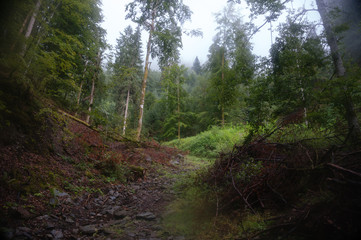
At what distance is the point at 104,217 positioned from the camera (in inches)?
122

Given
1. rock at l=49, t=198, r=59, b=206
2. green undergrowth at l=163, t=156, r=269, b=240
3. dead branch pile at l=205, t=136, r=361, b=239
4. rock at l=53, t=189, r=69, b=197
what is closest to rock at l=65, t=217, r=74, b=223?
rock at l=49, t=198, r=59, b=206

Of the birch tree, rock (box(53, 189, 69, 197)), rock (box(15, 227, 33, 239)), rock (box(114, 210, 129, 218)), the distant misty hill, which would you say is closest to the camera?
rock (box(15, 227, 33, 239))

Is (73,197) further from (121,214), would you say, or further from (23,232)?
(23,232)

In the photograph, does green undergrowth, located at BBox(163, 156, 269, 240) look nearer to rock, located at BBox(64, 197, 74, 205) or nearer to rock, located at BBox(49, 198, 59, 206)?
rock, located at BBox(64, 197, 74, 205)

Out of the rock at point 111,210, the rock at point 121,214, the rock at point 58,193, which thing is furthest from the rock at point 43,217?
the rock at point 121,214

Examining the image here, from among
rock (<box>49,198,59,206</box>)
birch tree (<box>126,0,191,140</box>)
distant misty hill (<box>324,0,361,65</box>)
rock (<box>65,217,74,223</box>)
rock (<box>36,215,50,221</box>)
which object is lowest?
rock (<box>65,217,74,223</box>)

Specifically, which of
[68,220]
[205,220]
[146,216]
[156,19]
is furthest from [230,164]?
[156,19]

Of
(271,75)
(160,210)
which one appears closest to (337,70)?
(271,75)

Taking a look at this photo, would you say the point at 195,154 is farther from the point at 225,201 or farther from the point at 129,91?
the point at 129,91

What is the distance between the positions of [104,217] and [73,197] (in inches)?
36.1

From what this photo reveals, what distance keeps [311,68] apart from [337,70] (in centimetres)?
65

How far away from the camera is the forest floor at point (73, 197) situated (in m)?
2.37

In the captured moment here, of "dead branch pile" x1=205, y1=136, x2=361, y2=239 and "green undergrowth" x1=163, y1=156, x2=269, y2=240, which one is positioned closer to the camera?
"dead branch pile" x1=205, y1=136, x2=361, y2=239

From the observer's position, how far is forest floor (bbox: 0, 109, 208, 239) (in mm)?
2369
